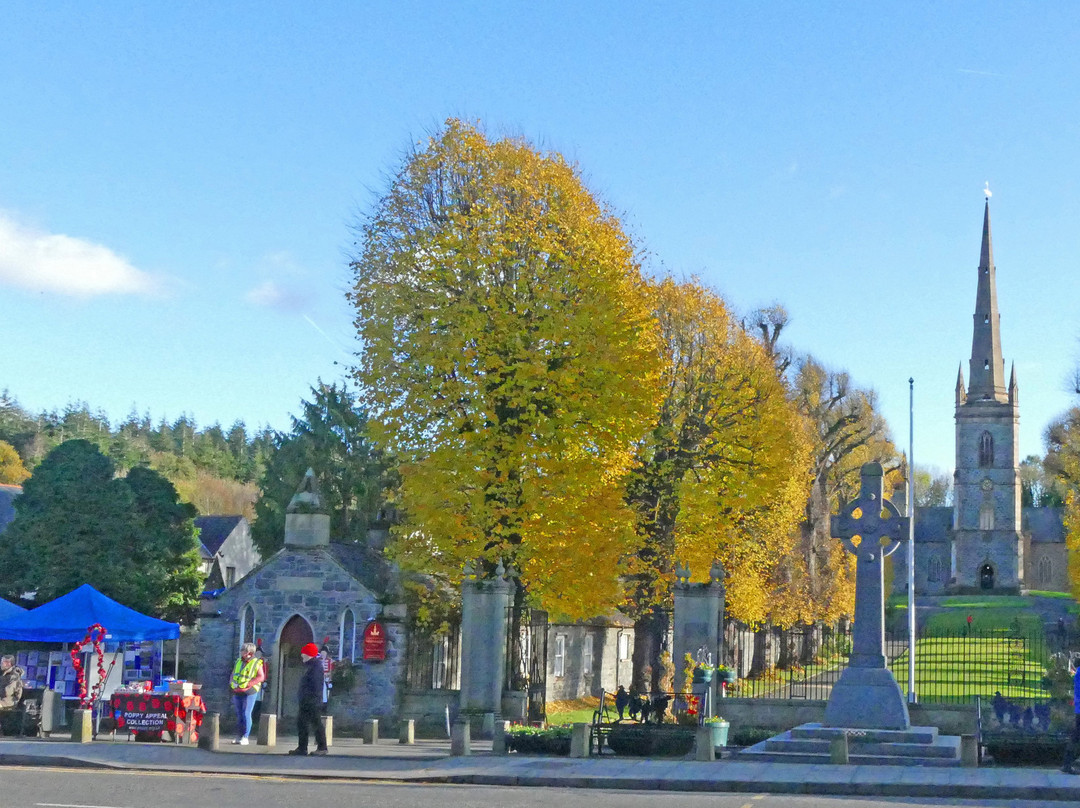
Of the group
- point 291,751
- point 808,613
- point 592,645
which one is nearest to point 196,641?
point 291,751

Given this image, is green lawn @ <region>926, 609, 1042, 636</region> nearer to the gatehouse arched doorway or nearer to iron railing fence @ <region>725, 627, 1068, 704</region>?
iron railing fence @ <region>725, 627, 1068, 704</region>

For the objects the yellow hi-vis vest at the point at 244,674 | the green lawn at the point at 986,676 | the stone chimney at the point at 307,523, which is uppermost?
the stone chimney at the point at 307,523

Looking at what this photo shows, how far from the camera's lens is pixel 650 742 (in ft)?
65.3

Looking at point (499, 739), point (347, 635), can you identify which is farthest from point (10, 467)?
point (499, 739)

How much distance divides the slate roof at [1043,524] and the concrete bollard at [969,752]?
10789cm

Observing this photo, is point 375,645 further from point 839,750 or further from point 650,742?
point 839,750

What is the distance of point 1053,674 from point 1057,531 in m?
96.3

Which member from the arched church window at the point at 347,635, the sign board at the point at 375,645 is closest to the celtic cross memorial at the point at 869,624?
the sign board at the point at 375,645

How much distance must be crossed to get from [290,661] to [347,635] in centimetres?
189

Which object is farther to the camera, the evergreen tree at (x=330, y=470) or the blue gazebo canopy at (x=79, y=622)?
the evergreen tree at (x=330, y=470)

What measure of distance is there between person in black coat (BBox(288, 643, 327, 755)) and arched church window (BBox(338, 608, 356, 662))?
8.53 m

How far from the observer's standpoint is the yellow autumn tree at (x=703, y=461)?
3231 cm

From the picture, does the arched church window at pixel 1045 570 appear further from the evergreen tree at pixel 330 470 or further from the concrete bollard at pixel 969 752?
the concrete bollard at pixel 969 752

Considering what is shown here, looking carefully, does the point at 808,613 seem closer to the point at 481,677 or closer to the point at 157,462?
the point at 481,677
